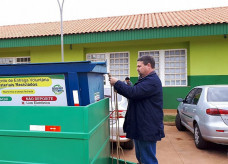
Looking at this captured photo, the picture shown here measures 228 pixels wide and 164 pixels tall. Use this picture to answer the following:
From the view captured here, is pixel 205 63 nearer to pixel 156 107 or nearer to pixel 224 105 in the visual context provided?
pixel 224 105

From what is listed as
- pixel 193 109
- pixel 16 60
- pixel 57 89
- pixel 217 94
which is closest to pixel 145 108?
pixel 57 89

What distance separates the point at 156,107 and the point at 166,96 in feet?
24.6

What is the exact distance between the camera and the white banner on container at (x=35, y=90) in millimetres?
2129

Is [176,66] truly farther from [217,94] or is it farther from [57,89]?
[57,89]

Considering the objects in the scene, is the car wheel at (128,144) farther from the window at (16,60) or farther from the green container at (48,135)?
the window at (16,60)

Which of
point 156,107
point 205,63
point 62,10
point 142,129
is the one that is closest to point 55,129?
point 142,129

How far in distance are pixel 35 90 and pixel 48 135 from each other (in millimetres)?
536

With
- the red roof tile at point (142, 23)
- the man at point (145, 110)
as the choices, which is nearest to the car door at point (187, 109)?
the man at point (145, 110)

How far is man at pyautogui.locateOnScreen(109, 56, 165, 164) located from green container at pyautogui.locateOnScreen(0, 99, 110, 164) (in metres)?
0.61

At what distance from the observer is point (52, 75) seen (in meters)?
2.12


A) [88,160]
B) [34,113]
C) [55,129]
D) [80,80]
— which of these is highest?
[80,80]

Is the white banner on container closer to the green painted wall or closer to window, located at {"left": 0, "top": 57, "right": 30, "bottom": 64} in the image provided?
the green painted wall

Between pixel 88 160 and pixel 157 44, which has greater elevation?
pixel 157 44

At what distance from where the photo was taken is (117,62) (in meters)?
10.5
